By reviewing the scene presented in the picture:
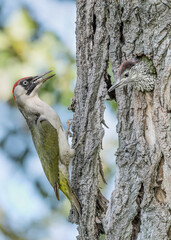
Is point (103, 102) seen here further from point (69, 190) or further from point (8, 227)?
point (8, 227)

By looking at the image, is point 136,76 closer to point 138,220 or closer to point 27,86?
point 138,220

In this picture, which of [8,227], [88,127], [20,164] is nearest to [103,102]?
[88,127]

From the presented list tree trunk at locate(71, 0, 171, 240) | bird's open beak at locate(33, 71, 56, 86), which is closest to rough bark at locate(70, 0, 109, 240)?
tree trunk at locate(71, 0, 171, 240)

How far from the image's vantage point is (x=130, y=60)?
3092 mm

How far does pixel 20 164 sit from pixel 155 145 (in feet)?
11.0

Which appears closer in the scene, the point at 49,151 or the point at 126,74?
the point at 126,74

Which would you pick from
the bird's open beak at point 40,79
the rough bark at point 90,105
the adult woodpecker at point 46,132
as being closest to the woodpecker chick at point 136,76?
the rough bark at point 90,105

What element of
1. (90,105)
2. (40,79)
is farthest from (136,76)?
(40,79)

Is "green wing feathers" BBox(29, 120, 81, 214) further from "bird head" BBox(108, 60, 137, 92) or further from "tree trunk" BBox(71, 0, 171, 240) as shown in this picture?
"bird head" BBox(108, 60, 137, 92)

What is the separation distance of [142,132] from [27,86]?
2.18m

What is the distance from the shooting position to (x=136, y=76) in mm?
3059

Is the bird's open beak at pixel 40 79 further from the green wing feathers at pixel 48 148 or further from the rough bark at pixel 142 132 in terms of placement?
the rough bark at pixel 142 132

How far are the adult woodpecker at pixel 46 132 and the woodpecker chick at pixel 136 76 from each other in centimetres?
112

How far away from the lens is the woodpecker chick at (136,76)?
2.99 meters
